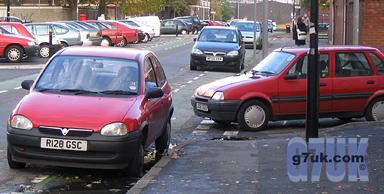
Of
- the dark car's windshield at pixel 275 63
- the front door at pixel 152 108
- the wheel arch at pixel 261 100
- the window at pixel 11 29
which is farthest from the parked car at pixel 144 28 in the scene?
the front door at pixel 152 108

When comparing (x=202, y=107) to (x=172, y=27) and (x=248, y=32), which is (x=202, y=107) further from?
(x=172, y=27)

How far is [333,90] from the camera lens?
1229cm

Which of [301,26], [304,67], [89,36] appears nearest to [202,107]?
[304,67]

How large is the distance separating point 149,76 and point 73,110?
5.71 feet

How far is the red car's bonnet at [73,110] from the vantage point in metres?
7.70

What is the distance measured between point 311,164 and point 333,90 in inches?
183

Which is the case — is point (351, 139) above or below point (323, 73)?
below

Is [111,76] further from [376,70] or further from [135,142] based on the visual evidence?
[376,70]

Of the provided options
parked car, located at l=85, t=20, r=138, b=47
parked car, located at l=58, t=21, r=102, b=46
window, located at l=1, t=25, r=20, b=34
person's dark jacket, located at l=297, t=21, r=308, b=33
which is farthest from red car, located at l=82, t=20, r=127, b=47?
person's dark jacket, located at l=297, t=21, r=308, b=33

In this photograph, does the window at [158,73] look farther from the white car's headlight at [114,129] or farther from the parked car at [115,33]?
the parked car at [115,33]

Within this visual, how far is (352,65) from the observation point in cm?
1257

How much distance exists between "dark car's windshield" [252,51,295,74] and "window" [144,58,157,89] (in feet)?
11.2

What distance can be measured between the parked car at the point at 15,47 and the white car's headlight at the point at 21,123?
19585mm

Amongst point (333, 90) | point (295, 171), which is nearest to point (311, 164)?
point (295, 171)
